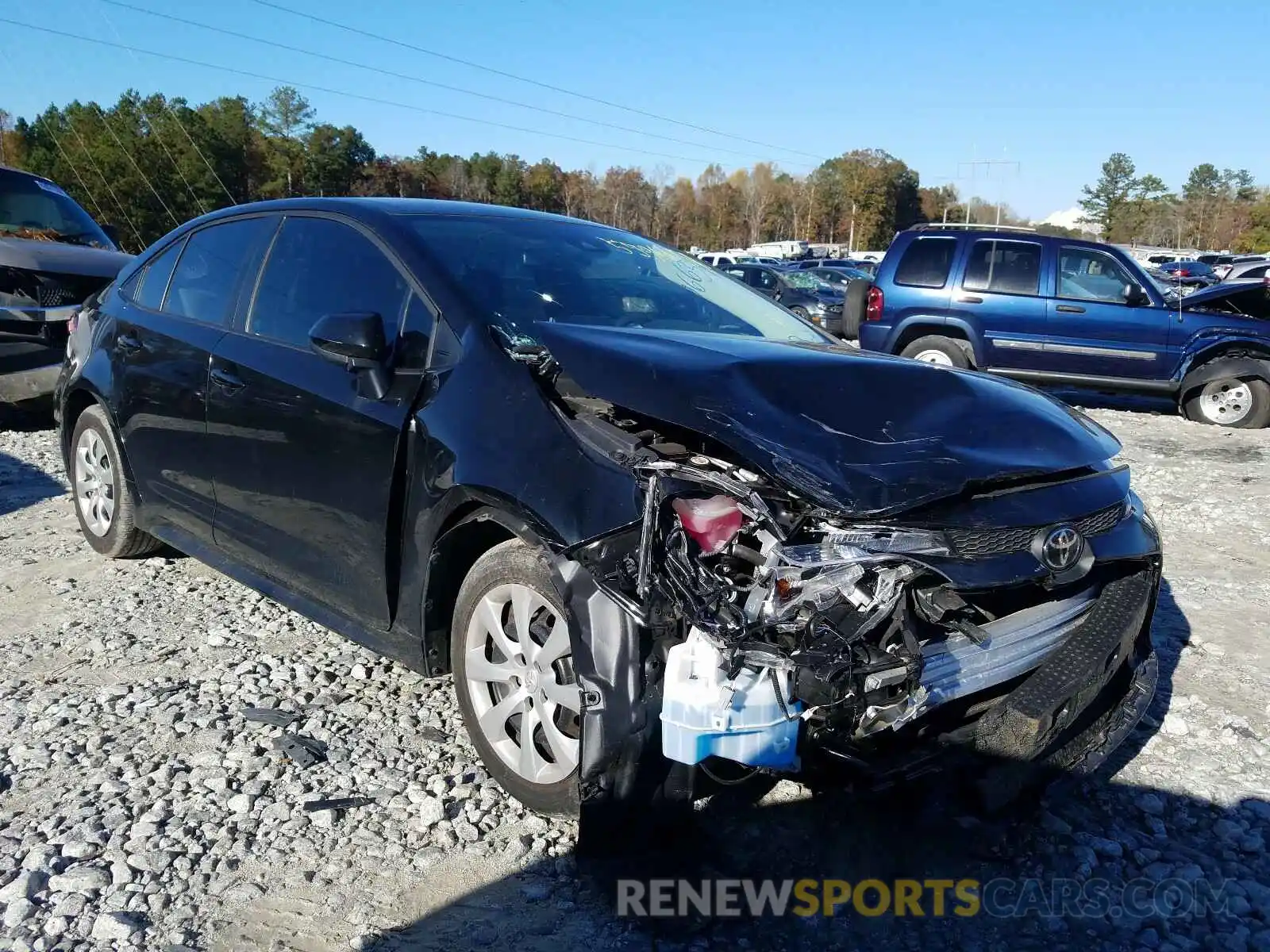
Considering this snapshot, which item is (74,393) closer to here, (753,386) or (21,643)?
(21,643)

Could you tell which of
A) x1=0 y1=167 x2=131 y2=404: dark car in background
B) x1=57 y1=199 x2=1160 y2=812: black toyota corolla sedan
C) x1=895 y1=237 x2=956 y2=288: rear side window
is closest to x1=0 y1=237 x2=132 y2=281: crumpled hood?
x1=0 y1=167 x2=131 y2=404: dark car in background

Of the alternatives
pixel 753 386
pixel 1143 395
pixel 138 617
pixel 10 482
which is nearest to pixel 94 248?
pixel 10 482

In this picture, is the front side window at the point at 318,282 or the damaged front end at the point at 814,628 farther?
the front side window at the point at 318,282

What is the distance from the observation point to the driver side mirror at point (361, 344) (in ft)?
10.2

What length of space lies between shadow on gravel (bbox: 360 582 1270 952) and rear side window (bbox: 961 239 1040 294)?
885 centimetres

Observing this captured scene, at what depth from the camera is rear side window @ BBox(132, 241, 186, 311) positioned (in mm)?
4641

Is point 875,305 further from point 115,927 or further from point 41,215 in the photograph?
point 115,927

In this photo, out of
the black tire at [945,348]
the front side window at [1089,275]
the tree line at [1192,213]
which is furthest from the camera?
the tree line at [1192,213]

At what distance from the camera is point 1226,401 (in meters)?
10.5

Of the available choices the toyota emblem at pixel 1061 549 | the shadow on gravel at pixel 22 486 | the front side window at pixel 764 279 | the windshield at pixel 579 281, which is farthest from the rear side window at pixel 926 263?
the front side window at pixel 764 279

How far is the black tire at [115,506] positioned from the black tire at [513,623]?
2.53m

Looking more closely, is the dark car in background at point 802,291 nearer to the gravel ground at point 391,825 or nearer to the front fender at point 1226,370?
the front fender at point 1226,370

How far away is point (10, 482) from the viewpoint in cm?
676

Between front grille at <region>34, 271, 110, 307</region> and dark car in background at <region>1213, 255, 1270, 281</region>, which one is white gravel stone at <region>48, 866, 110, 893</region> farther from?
dark car in background at <region>1213, 255, 1270, 281</region>
